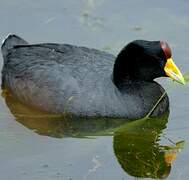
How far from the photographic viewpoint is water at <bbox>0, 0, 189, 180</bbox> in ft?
25.0

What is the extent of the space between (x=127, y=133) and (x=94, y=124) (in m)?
0.38

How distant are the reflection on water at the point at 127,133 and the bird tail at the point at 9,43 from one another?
85 cm

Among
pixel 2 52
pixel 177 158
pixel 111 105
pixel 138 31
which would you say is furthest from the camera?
pixel 138 31

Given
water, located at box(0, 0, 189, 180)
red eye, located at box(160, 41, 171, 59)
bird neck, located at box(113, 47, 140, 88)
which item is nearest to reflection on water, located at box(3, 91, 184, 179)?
water, located at box(0, 0, 189, 180)

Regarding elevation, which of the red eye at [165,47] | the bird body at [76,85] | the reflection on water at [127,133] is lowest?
the reflection on water at [127,133]

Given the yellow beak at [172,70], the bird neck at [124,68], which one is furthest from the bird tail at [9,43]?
the yellow beak at [172,70]

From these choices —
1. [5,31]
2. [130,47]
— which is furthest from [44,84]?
[5,31]

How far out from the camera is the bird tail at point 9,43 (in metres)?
9.55

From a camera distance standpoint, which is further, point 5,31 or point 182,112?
point 5,31

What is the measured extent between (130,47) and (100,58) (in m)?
0.54

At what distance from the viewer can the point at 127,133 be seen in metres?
8.38

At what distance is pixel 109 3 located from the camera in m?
11.0

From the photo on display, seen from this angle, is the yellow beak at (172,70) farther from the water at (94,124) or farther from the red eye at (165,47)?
the water at (94,124)

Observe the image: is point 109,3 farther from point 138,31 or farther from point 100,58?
point 100,58
